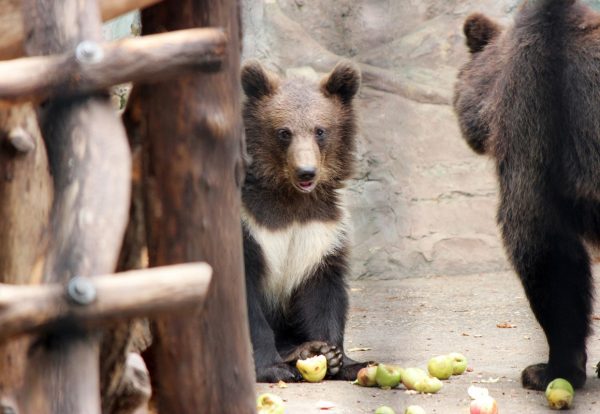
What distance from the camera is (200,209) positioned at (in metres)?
2.11

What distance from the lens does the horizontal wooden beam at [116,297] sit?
162 centimetres

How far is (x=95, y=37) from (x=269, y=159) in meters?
2.78

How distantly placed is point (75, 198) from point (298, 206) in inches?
116

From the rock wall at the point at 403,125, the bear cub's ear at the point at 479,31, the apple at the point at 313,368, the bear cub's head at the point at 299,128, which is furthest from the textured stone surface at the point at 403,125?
the apple at the point at 313,368

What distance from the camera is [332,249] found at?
4.67 m

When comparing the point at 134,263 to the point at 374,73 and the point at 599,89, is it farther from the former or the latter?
the point at 374,73

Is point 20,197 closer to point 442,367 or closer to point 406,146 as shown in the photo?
point 442,367

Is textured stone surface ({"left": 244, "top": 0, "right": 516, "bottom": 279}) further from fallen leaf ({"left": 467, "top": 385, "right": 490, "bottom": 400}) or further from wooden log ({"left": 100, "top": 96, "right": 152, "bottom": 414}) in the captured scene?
wooden log ({"left": 100, "top": 96, "right": 152, "bottom": 414})

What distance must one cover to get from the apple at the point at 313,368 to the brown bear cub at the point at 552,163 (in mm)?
756

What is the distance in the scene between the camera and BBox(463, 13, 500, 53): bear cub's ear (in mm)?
4559

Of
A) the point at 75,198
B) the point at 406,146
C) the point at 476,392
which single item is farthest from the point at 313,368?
the point at 406,146

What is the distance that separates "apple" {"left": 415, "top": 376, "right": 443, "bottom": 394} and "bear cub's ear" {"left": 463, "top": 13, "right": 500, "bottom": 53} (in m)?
1.55

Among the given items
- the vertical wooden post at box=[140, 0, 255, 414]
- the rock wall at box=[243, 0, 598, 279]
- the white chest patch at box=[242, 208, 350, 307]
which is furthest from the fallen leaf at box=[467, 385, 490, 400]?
the rock wall at box=[243, 0, 598, 279]

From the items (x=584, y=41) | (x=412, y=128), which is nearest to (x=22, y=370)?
(x=584, y=41)
